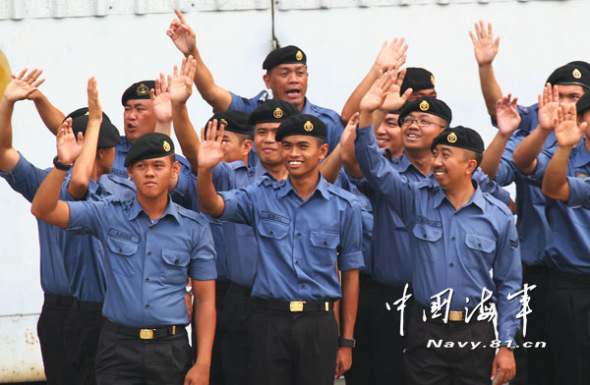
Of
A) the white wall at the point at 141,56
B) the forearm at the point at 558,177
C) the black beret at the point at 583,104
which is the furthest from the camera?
the white wall at the point at 141,56

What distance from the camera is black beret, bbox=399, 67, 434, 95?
6070 millimetres

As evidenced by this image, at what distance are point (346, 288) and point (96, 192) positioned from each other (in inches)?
54.8

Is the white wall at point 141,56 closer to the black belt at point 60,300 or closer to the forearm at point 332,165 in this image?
the forearm at point 332,165

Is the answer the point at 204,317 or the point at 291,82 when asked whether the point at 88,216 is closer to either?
the point at 204,317

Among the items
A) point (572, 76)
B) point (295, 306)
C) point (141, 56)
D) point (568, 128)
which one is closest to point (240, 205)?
point (295, 306)

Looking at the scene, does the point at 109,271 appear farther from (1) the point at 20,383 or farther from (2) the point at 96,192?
(1) the point at 20,383

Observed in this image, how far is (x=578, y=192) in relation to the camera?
5234mm

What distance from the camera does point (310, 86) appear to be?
6.59m

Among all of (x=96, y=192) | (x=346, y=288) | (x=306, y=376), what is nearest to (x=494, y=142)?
(x=346, y=288)

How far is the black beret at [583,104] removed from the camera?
531cm

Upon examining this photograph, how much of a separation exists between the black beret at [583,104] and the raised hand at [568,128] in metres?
0.24

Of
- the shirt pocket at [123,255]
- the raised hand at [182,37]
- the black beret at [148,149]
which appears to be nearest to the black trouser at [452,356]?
the shirt pocket at [123,255]

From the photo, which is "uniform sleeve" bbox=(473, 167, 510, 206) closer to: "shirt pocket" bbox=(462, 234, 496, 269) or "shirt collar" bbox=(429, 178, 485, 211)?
"shirt collar" bbox=(429, 178, 485, 211)

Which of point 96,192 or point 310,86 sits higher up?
point 310,86
